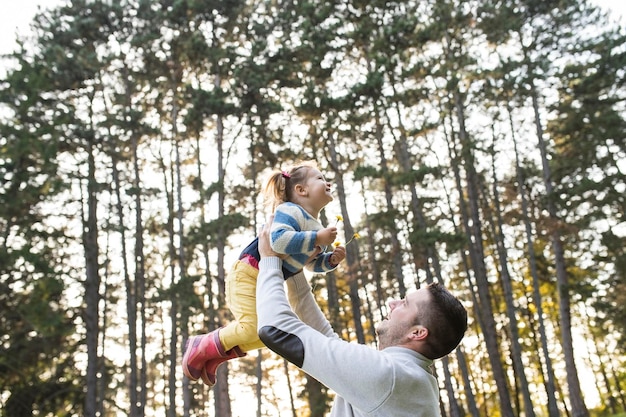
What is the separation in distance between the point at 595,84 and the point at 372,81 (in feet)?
23.9

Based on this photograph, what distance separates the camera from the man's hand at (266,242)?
178cm

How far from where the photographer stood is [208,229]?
13.3 metres

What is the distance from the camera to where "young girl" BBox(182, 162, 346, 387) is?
1.98 metres

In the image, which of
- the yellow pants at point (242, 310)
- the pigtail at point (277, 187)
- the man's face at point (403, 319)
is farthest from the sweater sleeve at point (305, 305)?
the pigtail at point (277, 187)

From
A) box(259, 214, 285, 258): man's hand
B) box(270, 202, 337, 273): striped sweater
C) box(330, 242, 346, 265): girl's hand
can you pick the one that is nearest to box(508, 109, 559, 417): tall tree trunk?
box(330, 242, 346, 265): girl's hand

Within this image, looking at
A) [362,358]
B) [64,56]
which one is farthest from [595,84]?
[362,358]

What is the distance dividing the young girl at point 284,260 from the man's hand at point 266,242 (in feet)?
0.06

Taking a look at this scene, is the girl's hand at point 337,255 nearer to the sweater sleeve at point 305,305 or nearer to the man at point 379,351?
the sweater sleeve at point 305,305

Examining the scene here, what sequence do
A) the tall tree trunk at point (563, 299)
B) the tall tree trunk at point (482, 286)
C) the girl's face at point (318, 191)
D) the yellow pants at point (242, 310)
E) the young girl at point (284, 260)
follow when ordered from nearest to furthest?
the young girl at point (284, 260) < the yellow pants at point (242, 310) < the girl's face at point (318, 191) < the tall tree trunk at point (482, 286) < the tall tree trunk at point (563, 299)

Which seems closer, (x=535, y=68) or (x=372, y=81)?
(x=372, y=81)

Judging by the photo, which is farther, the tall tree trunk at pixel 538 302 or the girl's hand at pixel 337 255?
the tall tree trunk at pixel 538 302

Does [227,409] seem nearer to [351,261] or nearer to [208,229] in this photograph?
[208,229]

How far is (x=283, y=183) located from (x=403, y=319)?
0.84 metres

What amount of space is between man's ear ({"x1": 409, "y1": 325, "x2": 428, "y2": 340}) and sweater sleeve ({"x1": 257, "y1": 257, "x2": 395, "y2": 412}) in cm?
17
